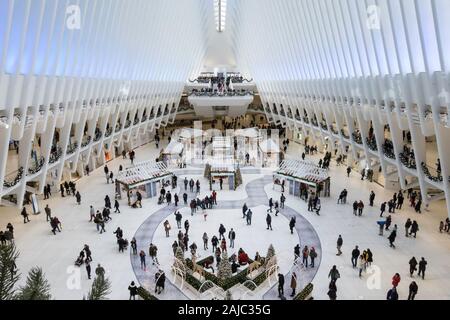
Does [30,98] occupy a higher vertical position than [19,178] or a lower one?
higher

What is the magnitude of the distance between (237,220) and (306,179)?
5316mm

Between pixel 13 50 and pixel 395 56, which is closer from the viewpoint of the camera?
pixel 13 50

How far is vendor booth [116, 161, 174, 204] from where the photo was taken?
20906mm

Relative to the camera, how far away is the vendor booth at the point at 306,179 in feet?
69.1

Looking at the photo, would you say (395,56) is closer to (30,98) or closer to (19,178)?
(30,98)

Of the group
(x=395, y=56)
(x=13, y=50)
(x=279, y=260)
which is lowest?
(x=279, y=260)

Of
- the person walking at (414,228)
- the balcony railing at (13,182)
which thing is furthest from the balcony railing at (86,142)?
the person walking at (414,228)

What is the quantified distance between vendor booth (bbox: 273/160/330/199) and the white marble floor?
65 cm

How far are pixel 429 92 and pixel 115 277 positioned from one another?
1263 centimetres

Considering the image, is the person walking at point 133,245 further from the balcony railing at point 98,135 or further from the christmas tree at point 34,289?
the balcony railing at point 98,135

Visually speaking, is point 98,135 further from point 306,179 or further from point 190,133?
point 306,179

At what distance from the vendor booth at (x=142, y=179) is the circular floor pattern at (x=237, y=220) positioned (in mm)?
2034

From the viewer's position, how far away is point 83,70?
19375 mm
